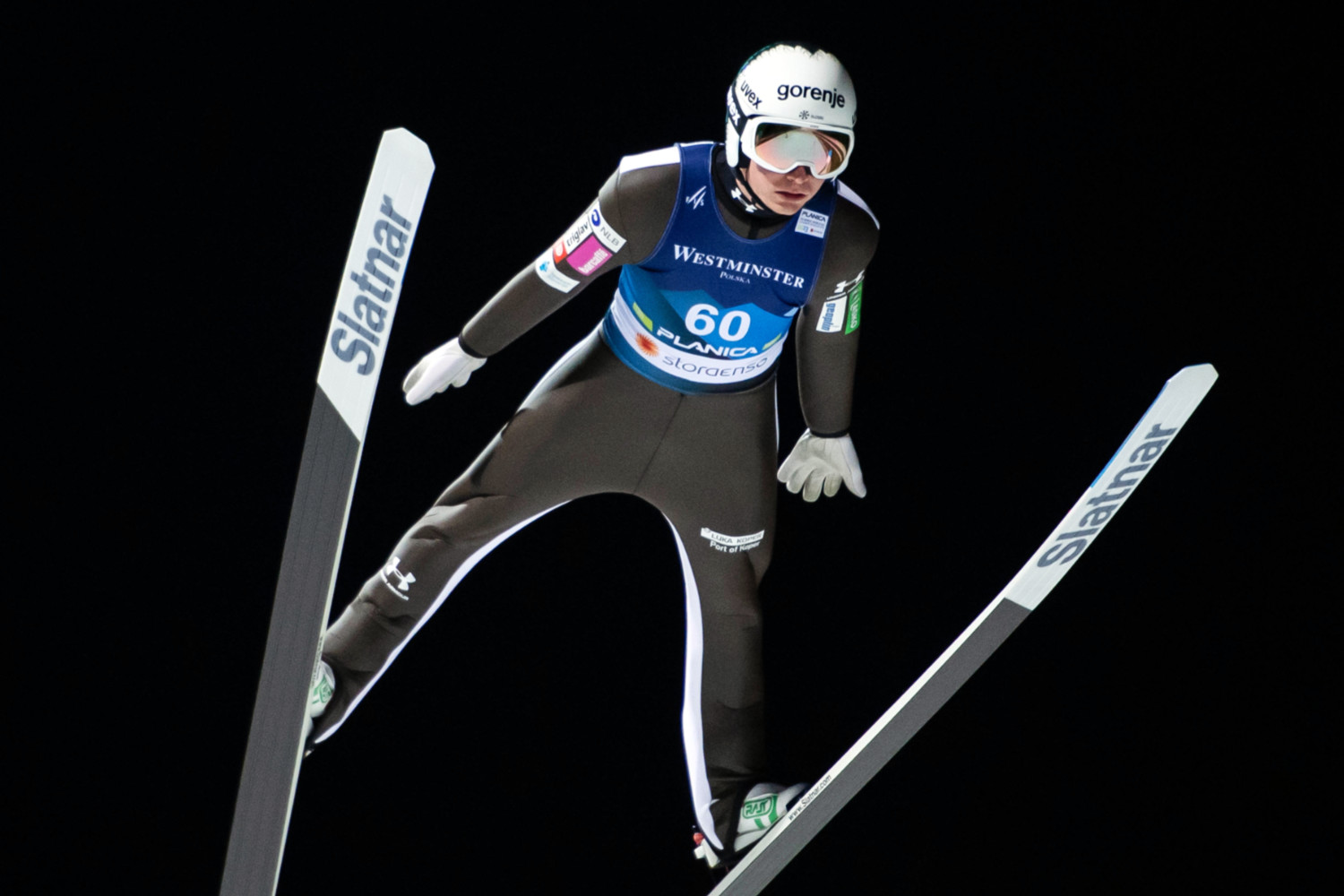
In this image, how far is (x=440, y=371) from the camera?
239cm

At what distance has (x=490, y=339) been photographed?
93.6 inches

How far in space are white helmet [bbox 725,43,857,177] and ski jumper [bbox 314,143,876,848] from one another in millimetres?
126

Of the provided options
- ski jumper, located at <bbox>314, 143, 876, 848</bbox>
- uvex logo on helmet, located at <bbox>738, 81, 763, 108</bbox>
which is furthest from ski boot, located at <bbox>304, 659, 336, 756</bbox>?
uvex logo on helmet, located at <bbox>738, 81, 763, 108</bbox>

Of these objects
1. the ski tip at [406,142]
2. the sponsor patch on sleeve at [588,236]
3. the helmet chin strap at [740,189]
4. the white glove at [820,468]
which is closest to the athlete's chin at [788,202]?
the helmet chin strap at [740,189]

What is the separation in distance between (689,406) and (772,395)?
15 centimetres

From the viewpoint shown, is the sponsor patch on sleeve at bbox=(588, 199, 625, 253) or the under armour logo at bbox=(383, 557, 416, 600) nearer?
the sponsor patch on sleeve at bbox=(588, 199, 625, 253)

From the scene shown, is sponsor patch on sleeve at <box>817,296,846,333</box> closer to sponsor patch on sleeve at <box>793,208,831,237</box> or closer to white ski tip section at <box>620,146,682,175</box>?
sponsor patch on sleeve at <box>793,208,831,237</box>

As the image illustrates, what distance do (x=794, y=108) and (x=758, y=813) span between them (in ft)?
3.89

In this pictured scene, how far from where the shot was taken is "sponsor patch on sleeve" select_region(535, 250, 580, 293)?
2326 millimetres

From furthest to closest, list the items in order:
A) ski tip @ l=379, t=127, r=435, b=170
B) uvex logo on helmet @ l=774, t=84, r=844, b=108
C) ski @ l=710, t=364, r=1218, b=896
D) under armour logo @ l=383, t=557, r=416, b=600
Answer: under armour logo @ l=383, t=557, r=416, b=600
ski @ l=710, t=364, r=1218, b=896
uvex logo on helmet @ l=774, t=84, r=844, b=108
ski tip @ l=379, t=127, r=435, b=170

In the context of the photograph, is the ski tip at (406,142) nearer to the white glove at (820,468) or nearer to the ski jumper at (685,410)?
the ski jumper at (685,410)

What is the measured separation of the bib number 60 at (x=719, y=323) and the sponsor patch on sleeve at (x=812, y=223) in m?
0.15

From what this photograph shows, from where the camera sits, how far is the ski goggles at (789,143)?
83.7 inches

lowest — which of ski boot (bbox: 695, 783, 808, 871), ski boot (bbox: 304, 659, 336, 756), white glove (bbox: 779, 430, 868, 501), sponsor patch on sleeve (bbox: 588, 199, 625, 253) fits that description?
ski boot (bbox: 695, 783, 808, 871)
